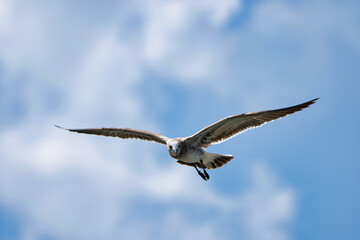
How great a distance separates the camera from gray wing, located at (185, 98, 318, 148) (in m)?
12.9

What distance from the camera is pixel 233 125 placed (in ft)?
44.4

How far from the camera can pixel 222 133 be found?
1381 centimetres

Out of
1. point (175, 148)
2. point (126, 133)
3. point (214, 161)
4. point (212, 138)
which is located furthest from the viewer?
point (126, 133)

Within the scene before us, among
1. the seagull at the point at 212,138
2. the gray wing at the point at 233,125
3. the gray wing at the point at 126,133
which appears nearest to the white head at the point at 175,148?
the seagull at the point at 212,138

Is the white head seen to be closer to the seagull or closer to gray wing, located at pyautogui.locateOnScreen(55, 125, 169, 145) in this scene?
the seagull

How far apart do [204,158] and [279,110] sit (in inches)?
100

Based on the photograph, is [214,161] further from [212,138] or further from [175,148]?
[175,148]

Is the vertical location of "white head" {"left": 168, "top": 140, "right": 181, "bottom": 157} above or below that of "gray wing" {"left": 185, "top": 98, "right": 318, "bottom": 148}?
below

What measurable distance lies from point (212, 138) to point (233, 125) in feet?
2.39

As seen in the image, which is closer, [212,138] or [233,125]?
[233,125]

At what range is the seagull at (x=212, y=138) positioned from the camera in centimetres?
1295

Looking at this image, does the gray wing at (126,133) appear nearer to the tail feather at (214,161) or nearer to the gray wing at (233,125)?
the tail feather at (214,161)

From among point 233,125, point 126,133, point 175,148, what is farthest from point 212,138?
point 126,133

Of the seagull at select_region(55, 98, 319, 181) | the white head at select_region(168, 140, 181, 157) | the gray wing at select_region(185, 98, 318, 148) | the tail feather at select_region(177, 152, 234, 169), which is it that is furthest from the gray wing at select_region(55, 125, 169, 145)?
the gray wing at select_region(185, 98, 318, 148)
